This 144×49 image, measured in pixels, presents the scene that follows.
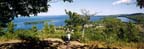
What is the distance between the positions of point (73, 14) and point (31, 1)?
69502mm

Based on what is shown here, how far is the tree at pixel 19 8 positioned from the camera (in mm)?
10398

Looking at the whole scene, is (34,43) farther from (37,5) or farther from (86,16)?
(86,16)

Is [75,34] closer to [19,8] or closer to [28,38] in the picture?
[28,38]

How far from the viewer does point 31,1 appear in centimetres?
1081

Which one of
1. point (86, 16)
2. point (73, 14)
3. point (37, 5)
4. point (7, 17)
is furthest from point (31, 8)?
point (73, 14)

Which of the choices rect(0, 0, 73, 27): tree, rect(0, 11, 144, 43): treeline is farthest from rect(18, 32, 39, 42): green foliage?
rect(0, 0, 73, 27): tree

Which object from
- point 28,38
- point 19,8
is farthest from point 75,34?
point 19,8

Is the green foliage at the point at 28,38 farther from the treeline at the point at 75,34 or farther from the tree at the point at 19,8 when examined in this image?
the tree at the point at 19,8

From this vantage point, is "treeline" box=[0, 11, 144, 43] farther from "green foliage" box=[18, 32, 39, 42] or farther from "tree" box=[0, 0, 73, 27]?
"tree" box=[0, 0, 73, 27]

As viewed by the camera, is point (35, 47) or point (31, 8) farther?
point (35, 47)

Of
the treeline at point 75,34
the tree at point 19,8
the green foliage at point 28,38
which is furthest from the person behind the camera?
the treeline at point 75,34

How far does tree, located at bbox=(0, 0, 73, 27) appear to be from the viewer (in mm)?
Answer: 10398

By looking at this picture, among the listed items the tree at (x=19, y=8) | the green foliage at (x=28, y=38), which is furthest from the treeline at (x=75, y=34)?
the tree at (x=19, y=8)

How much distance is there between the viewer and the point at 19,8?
10.8 m
